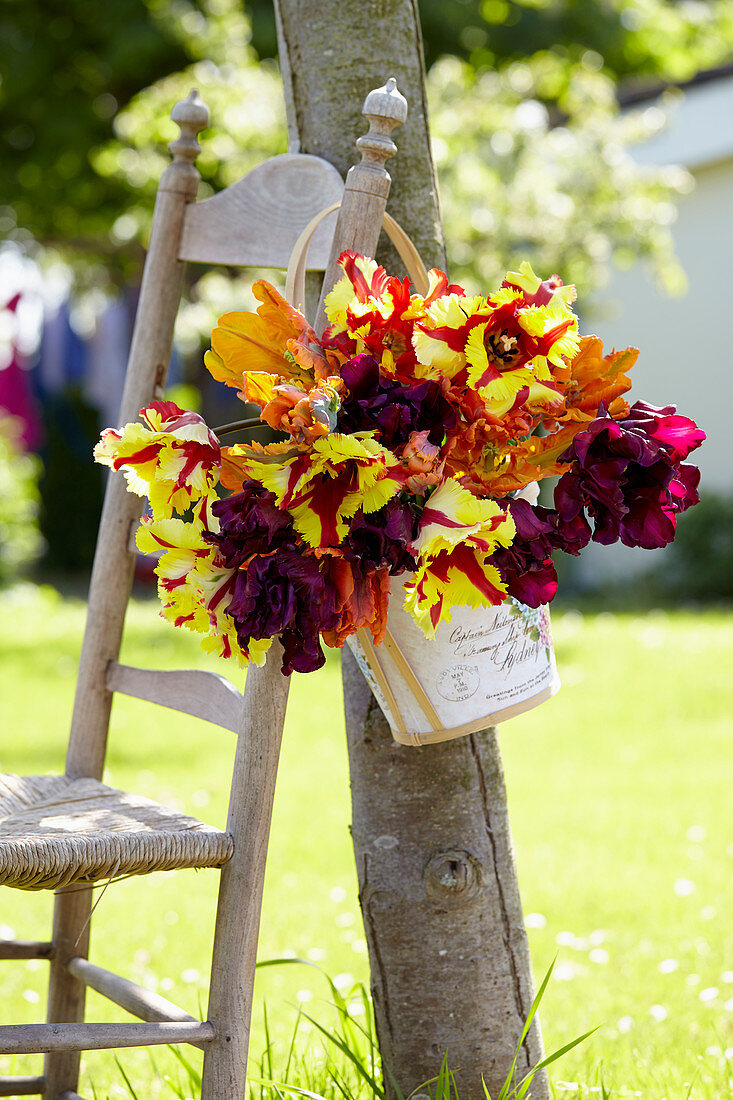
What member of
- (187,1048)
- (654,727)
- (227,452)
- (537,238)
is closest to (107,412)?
(537,238)

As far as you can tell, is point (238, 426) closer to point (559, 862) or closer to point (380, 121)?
point (380, 121)

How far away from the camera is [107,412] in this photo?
1492 cm

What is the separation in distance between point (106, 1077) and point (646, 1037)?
972 millimetres

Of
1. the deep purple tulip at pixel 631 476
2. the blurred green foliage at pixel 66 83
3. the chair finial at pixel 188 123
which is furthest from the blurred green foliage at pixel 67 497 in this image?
the deep purple tulip at pixel 631 476

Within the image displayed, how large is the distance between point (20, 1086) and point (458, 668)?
1017 millimetres

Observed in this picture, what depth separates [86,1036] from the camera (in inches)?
48.7

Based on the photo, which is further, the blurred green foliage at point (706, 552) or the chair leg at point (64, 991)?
the blurred green foliage at point (706, 552)

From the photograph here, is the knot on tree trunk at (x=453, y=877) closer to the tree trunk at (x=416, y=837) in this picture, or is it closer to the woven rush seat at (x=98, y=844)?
the tree trunk at (x=416, y=837)

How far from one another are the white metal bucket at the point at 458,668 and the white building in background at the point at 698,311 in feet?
29.5

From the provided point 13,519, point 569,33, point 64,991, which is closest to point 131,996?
point 64,991

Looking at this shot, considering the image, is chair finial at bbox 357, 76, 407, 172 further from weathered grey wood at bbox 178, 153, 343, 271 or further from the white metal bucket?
the white metal bucket

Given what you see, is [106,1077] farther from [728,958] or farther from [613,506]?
[613,506]

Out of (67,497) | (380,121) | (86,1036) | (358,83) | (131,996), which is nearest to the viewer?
(86,1036)

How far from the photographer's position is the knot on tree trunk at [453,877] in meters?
1.55
